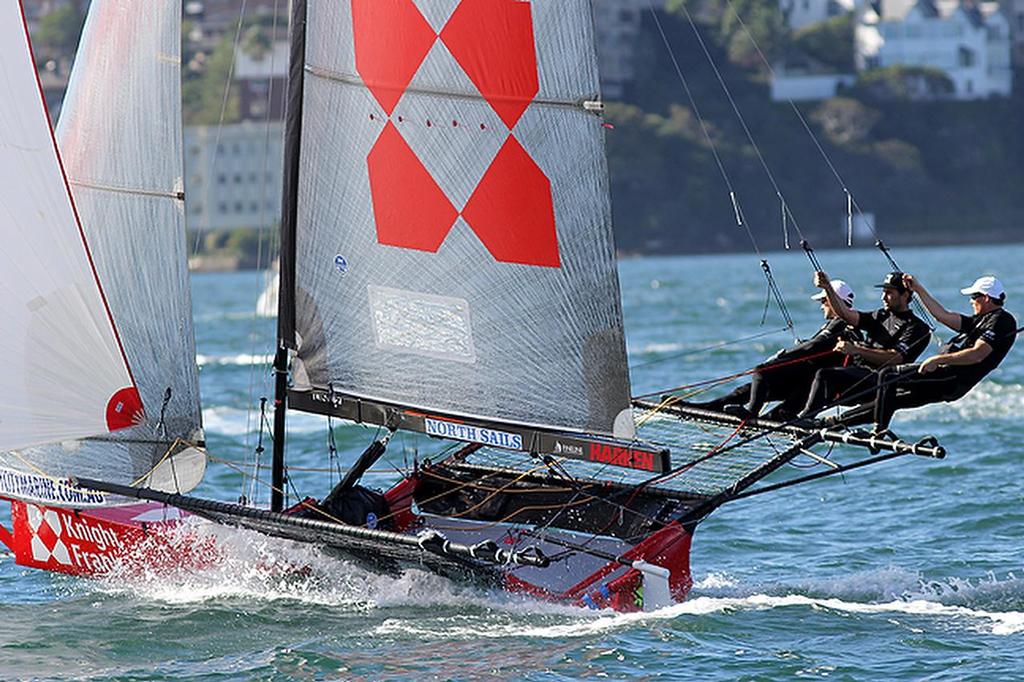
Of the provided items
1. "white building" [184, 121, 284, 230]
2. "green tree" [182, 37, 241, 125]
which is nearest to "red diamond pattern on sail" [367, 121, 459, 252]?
"white building" [184, 121, 284, 230]

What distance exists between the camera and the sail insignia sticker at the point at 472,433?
10641 millimetres

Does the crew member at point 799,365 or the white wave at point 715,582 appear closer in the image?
the crew member at point 799,365


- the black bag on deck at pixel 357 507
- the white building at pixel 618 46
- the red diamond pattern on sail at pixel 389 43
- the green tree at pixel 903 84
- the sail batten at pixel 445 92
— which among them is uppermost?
the white building at pixel 618 46

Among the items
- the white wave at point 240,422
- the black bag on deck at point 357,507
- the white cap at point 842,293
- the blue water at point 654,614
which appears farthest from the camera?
the white wave at point 240,422

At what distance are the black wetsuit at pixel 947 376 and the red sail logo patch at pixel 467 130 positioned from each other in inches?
77.7

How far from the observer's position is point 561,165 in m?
10.3

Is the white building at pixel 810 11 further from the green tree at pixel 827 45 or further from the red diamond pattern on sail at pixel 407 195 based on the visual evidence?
the red diamond pattern on sail at pixel 407 195

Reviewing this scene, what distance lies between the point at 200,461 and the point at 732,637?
11.7 ft

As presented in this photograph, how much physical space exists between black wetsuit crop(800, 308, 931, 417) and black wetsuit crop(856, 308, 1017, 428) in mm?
120

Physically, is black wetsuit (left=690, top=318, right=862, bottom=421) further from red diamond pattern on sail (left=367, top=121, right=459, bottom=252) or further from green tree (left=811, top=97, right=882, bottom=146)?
green tree (left=811, top=97, right=882, bottom=146)

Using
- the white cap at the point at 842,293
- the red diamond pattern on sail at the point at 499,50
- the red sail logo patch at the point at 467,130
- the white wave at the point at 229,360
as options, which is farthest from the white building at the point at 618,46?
the red diamond pattern on sail at the point at 499,50

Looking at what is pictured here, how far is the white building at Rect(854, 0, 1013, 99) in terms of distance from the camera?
113188 millimetres

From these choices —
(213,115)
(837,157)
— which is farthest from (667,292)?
(213,115)

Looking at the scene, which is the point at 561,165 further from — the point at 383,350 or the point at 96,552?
the point at 96,552
